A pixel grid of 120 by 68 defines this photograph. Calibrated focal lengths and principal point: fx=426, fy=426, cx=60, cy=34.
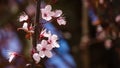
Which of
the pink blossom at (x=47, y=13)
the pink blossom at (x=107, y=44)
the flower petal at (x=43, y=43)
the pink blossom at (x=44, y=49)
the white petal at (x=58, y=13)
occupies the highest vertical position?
the pink blossom at (x=107, y=44)

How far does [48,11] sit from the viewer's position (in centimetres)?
149

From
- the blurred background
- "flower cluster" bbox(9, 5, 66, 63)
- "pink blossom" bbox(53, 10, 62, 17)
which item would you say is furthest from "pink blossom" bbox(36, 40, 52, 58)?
the blurred background

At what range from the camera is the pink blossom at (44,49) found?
141 centimetres

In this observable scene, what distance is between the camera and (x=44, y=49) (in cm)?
143

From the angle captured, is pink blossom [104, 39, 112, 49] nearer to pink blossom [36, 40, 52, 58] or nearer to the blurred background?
the blurred background

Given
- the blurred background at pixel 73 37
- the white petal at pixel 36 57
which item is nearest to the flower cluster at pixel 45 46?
the white petal at pixel 36 57

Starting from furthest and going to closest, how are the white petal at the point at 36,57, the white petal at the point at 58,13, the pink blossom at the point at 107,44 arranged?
the pink blossom at the point at 107,44 < the white petal at the point at 58,13 < the white petal at the point at 36,57

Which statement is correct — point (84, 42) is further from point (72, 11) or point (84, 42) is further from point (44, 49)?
point (44, 49)

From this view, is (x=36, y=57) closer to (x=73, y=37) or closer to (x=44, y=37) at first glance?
(x=44, y=37)

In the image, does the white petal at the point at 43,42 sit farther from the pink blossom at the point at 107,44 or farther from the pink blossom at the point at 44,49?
the pink blossom at the point at 107,44

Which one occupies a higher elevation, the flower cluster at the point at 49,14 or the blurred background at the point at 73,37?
the blurred background at the point at 73,37

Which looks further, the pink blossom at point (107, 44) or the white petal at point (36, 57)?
the pink blossom at point (107, 44)

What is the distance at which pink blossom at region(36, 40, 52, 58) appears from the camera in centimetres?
141

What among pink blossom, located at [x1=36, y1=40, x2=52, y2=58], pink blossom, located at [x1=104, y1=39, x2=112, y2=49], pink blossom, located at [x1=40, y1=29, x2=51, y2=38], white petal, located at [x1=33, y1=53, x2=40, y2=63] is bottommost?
white petal, located at [x1=33, y1=53, x2=40, y2=63]
